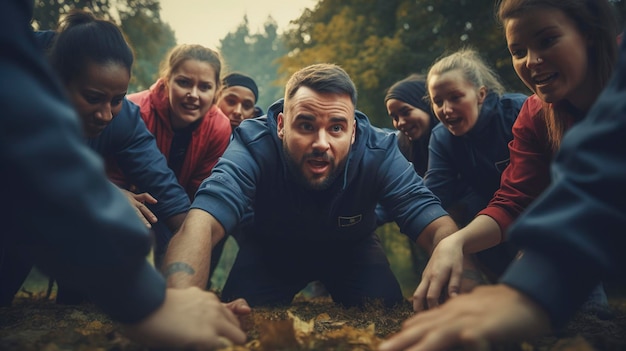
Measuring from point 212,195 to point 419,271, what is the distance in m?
7.10

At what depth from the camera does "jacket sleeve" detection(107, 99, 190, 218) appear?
3.24 m

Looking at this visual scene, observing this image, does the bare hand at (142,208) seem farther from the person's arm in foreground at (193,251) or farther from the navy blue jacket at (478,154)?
the navy blue jacket at (478,154)

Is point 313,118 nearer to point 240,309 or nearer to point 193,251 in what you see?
point 193,251

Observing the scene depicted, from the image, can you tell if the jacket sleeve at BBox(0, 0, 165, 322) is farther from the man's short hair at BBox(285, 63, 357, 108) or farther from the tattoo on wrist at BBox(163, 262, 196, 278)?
the man's short hair at BBox(285, 63, 357, 108)

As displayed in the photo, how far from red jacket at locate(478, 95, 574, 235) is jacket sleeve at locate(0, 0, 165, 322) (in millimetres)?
2016

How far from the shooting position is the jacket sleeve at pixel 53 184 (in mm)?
925

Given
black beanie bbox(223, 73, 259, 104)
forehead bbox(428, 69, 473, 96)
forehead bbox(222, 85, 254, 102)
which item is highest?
black beanie bbox(223, 73, 259, 104)

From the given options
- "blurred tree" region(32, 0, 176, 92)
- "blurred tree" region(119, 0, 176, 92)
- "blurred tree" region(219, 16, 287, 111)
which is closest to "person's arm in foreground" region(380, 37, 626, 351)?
"blurred tree" region(32, 0, 176, 92)

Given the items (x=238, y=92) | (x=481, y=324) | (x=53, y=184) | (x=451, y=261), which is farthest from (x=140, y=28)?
(x=481, y=324)

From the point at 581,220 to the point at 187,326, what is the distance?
40.5 inches

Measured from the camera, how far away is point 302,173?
9.73 ft

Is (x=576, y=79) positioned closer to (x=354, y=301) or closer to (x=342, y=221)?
(x=342, y=221)

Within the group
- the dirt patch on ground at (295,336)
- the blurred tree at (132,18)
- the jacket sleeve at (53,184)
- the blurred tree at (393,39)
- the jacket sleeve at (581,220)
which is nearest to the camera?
the jacket sleeve at (53,184)

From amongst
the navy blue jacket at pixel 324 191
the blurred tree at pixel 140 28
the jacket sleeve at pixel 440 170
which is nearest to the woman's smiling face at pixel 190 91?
the navy blue jacket at pixel 324 191
